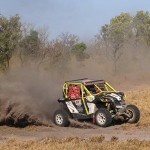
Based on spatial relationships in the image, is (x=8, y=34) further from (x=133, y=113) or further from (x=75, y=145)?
(x=75, y=145)

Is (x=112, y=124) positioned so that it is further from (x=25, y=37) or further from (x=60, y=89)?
(x=25, y=37)

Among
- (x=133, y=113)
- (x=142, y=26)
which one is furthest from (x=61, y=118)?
(x=142, y=26)

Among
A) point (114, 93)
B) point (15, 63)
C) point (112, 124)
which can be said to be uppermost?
point (15, 63)

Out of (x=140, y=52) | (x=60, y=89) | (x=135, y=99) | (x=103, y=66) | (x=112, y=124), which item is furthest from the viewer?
(x=140, y=52)

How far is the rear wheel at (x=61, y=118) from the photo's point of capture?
1512cm

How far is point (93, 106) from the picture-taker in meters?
14.9

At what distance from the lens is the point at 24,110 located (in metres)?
15.2

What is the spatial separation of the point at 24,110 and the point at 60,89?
2716mm

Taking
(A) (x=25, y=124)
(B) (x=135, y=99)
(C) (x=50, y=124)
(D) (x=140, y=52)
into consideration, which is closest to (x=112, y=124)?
(C) (x=50, y=124)

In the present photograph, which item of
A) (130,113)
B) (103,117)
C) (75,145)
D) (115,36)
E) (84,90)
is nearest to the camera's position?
(75,145)

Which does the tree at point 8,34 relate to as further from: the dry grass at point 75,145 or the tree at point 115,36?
the dry grass at point 75,145

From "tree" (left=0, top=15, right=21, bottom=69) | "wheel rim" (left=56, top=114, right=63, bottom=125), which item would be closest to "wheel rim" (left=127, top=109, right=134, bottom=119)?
"wheel rim" (left=56, top=114, right=63, bottom=125)

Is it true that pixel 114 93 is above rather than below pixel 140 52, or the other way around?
below

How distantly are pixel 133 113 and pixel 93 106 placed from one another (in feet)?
5.02
